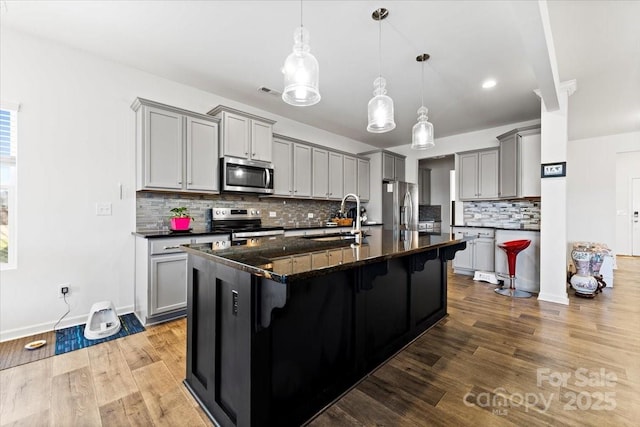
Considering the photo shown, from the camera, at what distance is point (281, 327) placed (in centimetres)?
142

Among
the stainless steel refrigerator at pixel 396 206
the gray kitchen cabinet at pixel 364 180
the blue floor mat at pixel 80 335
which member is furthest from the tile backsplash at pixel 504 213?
the blue floor mat at pixel 80 335

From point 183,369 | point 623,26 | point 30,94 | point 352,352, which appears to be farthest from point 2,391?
→ point 623,26

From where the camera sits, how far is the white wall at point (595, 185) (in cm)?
564

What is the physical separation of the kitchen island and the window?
2200mm

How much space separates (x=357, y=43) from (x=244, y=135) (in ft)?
5.97

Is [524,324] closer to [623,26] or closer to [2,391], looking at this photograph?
[623,26]

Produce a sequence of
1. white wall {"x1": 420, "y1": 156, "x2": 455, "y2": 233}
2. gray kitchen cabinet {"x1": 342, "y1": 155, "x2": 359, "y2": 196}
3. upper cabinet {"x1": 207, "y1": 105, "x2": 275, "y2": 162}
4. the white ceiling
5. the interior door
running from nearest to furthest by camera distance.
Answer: the white ceiling
upper cabinet {"x1": 207, "y1": 105, "x2": 275, "y2": 162}
gray kitchen cabinet {"x1": 342, "y1": 155, "x2": 359, "y2": 196}
the interior door
white wall {"x1": 420, "y1": 156, "x2": 455, "y2": 233}

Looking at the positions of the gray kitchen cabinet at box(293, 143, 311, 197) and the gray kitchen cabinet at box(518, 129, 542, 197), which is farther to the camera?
the gray kitchen cabinet at box(293, 143, 311, 197)

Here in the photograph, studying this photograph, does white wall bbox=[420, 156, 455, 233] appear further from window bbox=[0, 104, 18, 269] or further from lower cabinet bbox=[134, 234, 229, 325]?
window bbox=[0, 104, 18, 269]

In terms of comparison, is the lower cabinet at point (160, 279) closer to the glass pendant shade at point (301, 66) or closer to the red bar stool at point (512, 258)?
the glass pendant shade at point (301, 66)

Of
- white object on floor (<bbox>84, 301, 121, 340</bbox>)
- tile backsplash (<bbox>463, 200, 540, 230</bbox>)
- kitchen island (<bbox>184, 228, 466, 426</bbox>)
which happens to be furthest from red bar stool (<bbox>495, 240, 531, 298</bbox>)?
white object on floor (<bbox>84, 301, 121, 340</bbox>)

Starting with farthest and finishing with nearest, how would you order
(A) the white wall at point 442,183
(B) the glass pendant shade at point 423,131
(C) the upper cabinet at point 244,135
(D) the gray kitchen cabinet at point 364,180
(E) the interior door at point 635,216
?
1. (A) the white wall at point 442,183
2. (E) the interior door at point 635,216
3. (D) the gray kitchen cabinet at point 364,180
4. (C) the upper cabinet at point 244,135
5. (B) the glass pendant shade at point 423,131

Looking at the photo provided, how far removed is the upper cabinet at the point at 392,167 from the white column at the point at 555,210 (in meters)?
2.68

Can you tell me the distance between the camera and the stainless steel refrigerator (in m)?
5.70
